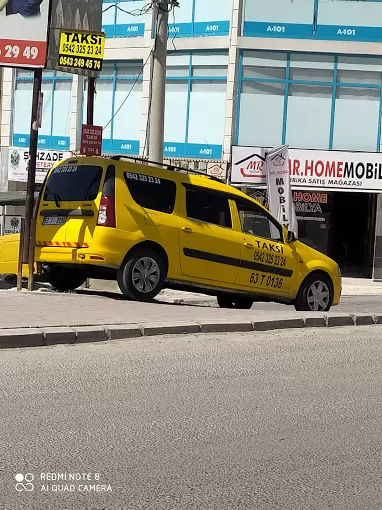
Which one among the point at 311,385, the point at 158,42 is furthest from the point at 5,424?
the point at 158,42

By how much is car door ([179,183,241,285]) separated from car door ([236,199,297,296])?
0.19 meters

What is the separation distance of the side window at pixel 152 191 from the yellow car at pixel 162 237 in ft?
0.05

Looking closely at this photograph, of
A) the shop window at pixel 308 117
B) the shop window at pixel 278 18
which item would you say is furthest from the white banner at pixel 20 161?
the shop window at pixel 308 117

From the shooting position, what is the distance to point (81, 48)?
46.9 feet

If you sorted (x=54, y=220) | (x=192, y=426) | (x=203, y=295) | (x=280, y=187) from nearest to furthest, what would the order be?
(x=192, y=426) → (x=54, y=220) → (x=203, y=295) → (x=280, y=187)

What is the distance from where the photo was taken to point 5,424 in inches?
222

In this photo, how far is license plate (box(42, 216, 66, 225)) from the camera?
1188 centimetres

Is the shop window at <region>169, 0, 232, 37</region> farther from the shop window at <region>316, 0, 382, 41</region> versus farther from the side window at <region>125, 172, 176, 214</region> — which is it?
the side window at <region>125, 172, 176, 214</region>

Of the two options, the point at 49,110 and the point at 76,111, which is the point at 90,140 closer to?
the point at 76,111

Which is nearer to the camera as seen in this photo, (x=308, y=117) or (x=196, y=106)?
(x=308, y=117)

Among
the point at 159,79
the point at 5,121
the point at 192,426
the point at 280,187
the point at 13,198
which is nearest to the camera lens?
the point at 192,426

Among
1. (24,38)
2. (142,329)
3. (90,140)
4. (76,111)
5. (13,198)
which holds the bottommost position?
(142,329)

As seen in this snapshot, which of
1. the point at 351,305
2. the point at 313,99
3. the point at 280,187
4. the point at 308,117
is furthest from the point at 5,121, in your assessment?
the point at 351,305

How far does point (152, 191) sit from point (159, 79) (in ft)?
18.2
